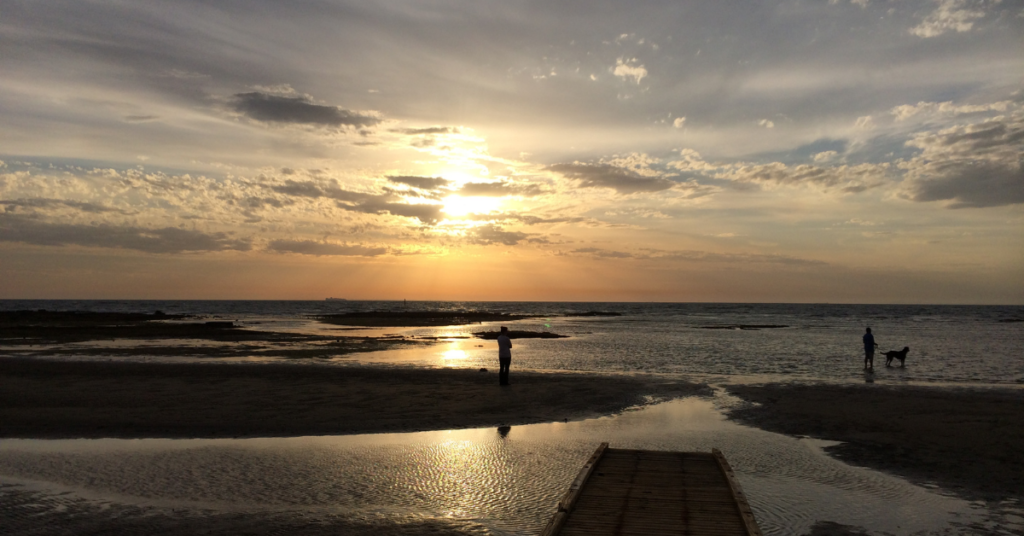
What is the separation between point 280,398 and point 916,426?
66.2ft

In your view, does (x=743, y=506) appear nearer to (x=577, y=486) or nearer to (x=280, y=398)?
(x=577, y=486)

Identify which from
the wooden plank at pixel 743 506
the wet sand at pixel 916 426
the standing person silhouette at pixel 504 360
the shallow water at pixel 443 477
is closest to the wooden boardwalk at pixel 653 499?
the wooden plank at pixel 743 506

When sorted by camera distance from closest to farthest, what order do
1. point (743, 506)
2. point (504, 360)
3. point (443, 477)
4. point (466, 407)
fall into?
1. point (743, 506)
2. point (443, 477)
3. point (466, 407)
4. point (504, 360)

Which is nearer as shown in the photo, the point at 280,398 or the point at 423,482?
the point at 423,482

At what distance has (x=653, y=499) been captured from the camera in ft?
31.9

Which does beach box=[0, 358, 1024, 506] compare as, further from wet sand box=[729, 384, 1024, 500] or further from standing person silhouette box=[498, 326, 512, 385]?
standing person silhouette box=[498, 326, 512, 385]

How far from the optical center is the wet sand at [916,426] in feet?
43.1

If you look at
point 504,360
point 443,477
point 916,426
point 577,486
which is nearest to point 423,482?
point 443,477

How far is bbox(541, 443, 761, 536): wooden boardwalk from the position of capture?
8.44 metres

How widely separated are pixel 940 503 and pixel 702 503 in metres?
5.19

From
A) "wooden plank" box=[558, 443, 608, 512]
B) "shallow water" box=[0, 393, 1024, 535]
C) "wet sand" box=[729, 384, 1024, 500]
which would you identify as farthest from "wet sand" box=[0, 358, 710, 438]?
"wooden plank" box=[558, 443, 608, 512]

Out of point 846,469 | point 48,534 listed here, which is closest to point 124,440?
point 48,534

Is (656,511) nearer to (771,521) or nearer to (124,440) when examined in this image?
(771,521)

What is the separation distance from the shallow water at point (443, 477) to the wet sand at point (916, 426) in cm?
114
